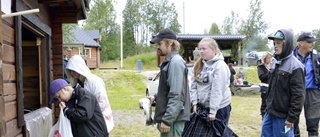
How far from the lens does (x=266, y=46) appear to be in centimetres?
4153

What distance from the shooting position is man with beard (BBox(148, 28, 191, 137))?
9.20 feet

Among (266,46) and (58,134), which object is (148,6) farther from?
(58,134)

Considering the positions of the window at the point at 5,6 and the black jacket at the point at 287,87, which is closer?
the window at the point at 5,6

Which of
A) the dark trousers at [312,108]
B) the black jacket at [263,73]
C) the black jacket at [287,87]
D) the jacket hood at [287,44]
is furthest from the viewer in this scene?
the black jacket at [263,73]

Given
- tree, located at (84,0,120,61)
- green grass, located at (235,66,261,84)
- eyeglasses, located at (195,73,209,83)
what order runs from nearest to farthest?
eyeglasses, located at (195,73,209,83), green grass, located at (235,66,261,84), tree, located at (84,0,120,61)

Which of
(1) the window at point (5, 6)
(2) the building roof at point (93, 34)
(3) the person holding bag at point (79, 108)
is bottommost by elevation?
(3) the person holding bag at point (79, 108)

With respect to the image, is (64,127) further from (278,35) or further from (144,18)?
(144,18)

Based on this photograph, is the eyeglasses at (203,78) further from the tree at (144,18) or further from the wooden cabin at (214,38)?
the tree at (144,18)

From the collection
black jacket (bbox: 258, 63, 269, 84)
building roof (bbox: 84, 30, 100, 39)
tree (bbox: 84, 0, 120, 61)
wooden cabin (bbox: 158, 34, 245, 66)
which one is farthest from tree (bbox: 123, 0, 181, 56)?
black jacket (bbox: 258, 63, 269, 84)

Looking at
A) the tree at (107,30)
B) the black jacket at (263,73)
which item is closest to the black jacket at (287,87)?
the black jacket at (263,73)

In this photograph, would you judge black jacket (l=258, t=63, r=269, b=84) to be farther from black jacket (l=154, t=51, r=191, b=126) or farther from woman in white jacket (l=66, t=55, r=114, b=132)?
woman in white jacket (l=66, t=55, r=114, b=132)

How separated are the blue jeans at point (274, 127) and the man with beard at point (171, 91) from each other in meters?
1.11

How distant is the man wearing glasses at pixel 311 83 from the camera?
450 centimetres

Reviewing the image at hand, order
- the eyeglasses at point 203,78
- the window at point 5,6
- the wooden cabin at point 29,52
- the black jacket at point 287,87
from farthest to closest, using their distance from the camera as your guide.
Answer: the eyeglasses at point 203,78
the black jacket at point 287,87
the wooden cabin at point 29,52
the window at point 5,6
